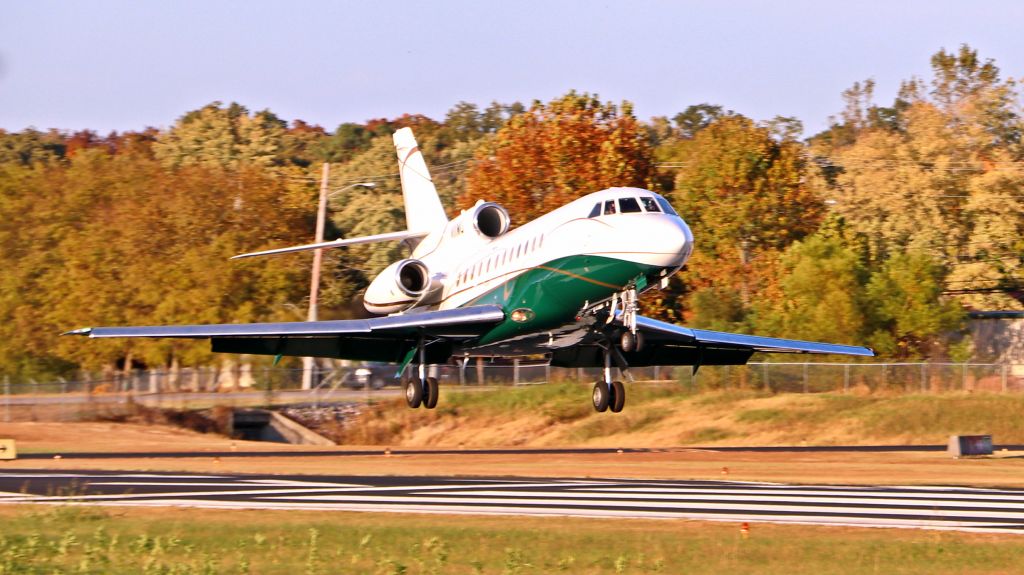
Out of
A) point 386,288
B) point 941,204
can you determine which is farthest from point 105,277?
point 941,204

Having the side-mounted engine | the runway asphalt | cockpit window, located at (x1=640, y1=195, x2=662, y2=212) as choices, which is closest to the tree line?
the runway asphalt

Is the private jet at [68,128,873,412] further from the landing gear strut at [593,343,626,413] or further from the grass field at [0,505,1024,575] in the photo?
the grass field at [0,505,1024,575]

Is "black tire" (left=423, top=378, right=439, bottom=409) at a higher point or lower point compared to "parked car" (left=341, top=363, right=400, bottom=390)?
higher

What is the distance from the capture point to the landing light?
2741 centimetres

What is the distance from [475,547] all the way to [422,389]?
10.7 meters

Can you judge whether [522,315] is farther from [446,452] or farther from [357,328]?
[446,452]

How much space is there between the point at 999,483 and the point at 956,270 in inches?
1547

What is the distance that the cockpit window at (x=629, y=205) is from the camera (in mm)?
26109

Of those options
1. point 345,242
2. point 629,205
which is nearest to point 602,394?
point 629,205

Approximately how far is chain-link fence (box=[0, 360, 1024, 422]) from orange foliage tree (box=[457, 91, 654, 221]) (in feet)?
27.4

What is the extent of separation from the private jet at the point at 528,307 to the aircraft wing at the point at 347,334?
1.2 inches

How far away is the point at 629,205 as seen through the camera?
26.2 metres

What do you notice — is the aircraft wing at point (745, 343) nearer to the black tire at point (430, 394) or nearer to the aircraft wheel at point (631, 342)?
the aircraft wheel at point (631, 342)

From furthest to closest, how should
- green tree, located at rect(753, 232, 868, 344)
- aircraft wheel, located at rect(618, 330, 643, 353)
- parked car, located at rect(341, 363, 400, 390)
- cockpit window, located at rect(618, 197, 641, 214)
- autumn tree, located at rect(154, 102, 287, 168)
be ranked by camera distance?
autumn tree, located at rect(154, 102, 287, 168)
parked car, located at rect(341, 363, 400, 390)
green tree, located at rect(753, 232, 868, 344)
cockpit window, located at rect(618, 197, 641, 214)
aircraft wheel, located at rect(618, 330, 643, 353)
